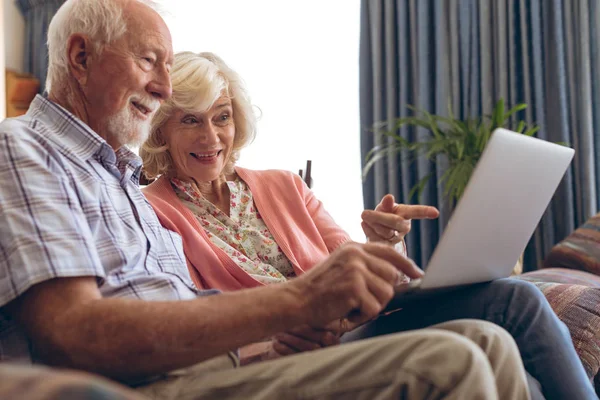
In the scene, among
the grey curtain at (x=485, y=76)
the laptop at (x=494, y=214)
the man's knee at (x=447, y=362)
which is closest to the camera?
the man's knee at (x=447, y=362)

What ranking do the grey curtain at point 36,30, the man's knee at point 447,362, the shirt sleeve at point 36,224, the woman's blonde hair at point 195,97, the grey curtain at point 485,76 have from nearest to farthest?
the man's knee at point 447,362 → the shirt sleeve at point 36,224 → the woman's blonde hair at point 195,97 → the grey curtain at point 485,76 → the grey curtain at point 36,30

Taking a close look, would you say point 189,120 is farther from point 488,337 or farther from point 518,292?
point 488,337

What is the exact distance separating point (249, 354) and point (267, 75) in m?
3.40

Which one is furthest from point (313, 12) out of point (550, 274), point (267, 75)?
point (550, 274)

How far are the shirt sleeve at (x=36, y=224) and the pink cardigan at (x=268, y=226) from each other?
58cm

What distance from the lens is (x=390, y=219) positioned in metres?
1.49

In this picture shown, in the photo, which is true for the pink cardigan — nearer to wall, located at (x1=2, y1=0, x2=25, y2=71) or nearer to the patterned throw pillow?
the patterned throw pillow

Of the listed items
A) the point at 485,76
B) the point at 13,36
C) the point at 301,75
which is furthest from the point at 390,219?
the point at 13,36

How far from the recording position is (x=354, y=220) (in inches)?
166

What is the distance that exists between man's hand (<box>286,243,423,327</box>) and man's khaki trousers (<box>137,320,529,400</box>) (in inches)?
2.8

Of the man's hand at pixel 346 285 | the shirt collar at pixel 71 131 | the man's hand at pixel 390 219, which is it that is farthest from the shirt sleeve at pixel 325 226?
the man's hand at pixel 346 285

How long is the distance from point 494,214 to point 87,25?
857 millimetres

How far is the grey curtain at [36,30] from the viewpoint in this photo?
5195mm

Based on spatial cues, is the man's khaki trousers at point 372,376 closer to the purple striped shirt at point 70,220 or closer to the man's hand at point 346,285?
the man's hand at point 346,285
